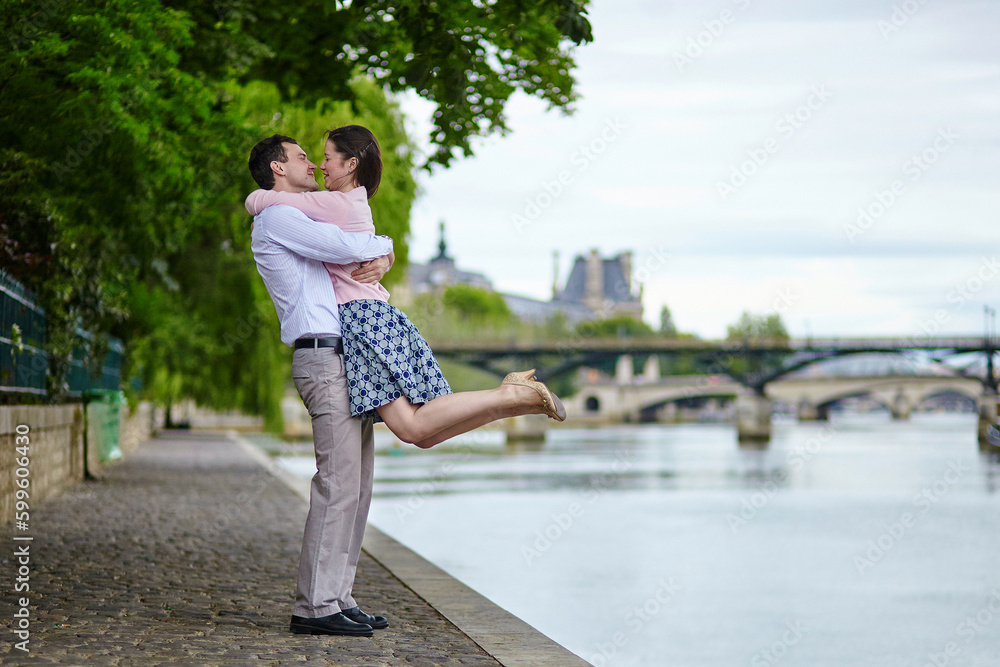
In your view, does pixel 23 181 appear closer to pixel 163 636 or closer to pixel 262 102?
pixel 163 636

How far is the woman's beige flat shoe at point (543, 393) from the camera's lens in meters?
4.22

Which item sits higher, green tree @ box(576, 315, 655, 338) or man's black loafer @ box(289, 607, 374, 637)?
green tree @ box(576, 315, 655, 338)

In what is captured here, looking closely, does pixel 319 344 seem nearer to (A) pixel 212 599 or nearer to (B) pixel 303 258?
(B) pixel 303 258

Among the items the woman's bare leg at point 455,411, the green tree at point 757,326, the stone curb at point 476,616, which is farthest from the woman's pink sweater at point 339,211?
the green tree at point 757,326

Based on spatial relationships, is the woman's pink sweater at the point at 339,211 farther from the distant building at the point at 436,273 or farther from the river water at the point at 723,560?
the distant building at the point at 436,273

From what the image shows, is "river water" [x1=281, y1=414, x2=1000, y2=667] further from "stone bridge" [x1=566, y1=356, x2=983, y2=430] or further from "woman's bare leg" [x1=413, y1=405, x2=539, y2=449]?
"stone bridge" [x1=566, y1=356, x2=983, y2=430]

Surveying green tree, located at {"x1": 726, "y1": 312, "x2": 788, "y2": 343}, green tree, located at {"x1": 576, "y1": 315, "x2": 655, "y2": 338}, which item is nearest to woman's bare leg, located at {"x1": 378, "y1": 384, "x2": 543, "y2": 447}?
green tree, located at {"x1": 726, "y1": 312, "x2": 788, "y2": 343}

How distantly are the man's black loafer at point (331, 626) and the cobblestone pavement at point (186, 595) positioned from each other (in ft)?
0.11

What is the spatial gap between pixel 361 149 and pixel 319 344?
767mm

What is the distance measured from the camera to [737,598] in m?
9.56

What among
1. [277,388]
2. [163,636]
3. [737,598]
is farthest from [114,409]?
[163,636]

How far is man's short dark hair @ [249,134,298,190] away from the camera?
15.4ft

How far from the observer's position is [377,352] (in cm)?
447

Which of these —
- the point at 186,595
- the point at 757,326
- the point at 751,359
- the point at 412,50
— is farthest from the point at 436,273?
the point at 186,595
